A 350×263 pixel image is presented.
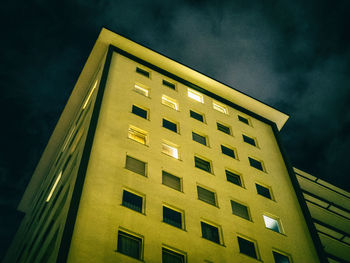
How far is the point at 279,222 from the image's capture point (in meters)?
22.2

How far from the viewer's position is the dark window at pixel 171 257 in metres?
15.5

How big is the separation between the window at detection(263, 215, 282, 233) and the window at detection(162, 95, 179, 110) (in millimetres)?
10753

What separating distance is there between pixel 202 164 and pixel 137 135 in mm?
4714

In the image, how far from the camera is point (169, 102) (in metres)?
27.9

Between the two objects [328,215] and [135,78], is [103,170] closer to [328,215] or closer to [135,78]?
[135,78]

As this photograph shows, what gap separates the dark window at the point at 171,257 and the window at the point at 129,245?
122 cm

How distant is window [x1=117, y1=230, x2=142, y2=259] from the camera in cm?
1471

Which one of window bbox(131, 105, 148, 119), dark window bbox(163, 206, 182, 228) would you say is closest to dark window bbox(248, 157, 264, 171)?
window bbox(131, 105, 148, 119)

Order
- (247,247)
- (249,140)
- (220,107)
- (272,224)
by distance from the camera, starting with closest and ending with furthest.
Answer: (247,247) → (272,224) → (249,140) → (220,107)

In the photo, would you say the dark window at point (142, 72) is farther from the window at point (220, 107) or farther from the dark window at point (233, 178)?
the dark window at point (233, 178)

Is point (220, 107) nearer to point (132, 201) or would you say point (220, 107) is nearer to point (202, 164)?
point (202, 164)

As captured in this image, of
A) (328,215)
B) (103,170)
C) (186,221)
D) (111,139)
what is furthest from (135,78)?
(328,215)

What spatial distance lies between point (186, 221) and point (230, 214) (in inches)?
133

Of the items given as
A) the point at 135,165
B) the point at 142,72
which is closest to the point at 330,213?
the point at 142,72
